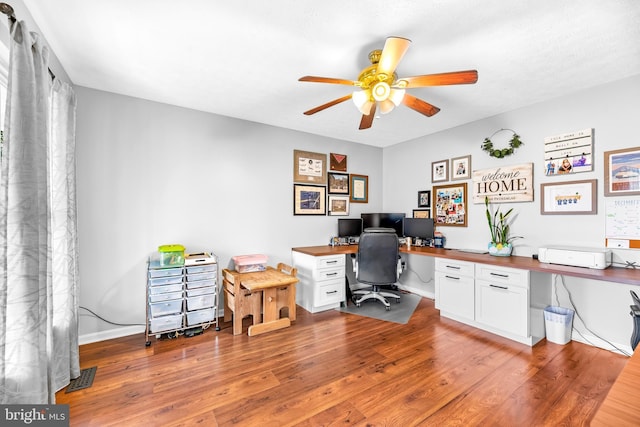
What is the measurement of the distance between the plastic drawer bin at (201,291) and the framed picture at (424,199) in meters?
3.18

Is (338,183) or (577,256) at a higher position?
(338,183)

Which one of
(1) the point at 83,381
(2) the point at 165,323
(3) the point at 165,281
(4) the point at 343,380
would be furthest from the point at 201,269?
(4) the point at 343,380

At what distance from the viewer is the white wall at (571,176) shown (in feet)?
7.73

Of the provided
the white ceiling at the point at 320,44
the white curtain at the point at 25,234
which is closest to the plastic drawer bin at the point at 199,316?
the white curtain at the point at 25,234

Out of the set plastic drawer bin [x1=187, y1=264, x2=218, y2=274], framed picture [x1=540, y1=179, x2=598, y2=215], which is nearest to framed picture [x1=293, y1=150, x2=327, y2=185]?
plastic drawer bin [x1=187, y1=264, x2=218, y2=274]

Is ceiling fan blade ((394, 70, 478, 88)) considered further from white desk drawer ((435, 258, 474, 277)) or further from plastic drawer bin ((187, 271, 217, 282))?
plastic drawer bin ((187, 271, 217, 282))

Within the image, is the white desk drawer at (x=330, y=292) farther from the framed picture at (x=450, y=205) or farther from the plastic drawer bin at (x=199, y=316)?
the framed picture at (x=450, y=205)

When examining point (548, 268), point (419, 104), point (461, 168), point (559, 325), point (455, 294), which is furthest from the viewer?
point (461, 168)

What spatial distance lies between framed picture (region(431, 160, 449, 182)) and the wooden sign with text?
1.29 feet

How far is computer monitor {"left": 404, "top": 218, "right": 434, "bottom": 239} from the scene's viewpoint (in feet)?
12.4

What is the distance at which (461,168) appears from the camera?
3586 mm

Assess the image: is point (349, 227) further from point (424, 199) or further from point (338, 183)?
point (424, 199)

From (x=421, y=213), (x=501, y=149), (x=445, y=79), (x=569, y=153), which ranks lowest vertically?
(x=421, y=213)

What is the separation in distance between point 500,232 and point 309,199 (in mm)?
2504
